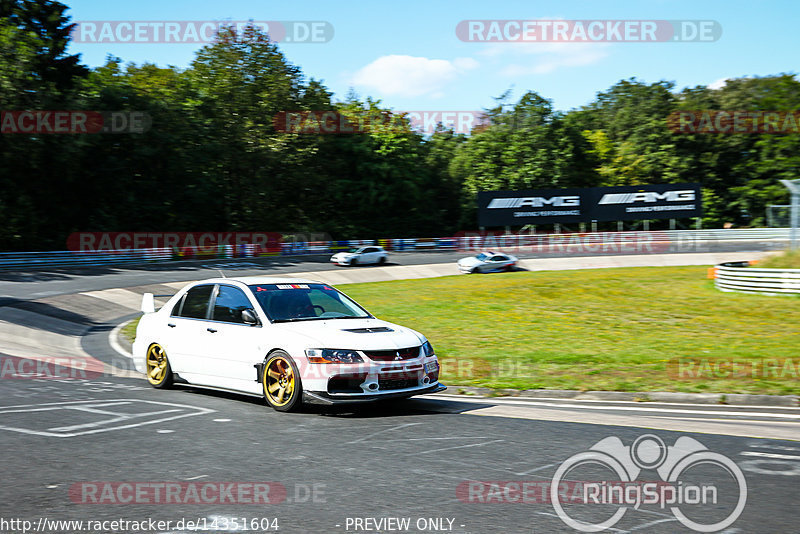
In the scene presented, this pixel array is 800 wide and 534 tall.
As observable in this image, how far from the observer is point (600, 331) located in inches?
685

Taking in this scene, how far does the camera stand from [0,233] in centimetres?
4347

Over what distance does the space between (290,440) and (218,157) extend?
52.7 metres

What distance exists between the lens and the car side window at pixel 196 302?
9547 mm

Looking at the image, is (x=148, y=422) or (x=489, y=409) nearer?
(x=148, y=422)

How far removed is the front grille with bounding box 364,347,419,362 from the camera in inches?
314

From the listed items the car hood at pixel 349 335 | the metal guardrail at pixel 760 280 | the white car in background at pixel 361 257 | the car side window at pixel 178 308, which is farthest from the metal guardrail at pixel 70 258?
the car hood at pixel 349 335

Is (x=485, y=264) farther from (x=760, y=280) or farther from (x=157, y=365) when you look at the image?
(x=157, y=365)

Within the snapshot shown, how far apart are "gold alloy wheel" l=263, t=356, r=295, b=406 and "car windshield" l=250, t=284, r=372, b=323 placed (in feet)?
1.99

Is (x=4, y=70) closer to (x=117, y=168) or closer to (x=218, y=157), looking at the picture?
(x=117, y=168)

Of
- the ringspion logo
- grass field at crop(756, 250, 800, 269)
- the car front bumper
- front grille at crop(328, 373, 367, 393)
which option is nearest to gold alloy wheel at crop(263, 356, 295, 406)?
the car front bumper

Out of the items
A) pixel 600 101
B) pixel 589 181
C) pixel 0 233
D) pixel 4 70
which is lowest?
pixel 0 233

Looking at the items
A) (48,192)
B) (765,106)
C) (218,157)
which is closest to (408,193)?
(218,157)

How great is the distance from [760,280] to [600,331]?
32.8 ft

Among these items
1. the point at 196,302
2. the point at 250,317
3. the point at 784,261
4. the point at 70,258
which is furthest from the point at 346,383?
the point at 70,258
